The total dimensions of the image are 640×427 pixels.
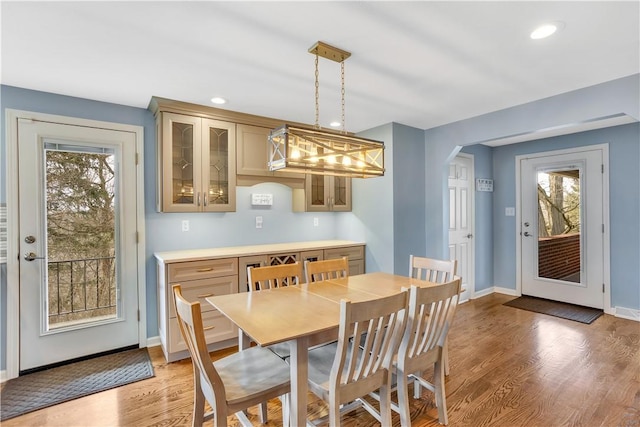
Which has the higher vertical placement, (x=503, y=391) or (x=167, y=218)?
(x=167, y=218)

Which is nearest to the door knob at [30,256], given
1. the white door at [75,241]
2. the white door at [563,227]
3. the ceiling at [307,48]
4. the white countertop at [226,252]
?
the white door at [75,241]

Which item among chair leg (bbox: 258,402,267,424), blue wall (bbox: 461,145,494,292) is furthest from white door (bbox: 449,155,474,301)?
chair leg (bbox: 258,402,267,424)

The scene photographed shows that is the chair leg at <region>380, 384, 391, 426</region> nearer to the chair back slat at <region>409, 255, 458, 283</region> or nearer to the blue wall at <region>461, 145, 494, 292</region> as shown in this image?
the chair back slat at <region>409, 255, 458, 283</region>

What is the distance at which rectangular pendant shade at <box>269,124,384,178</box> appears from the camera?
1.84 metres

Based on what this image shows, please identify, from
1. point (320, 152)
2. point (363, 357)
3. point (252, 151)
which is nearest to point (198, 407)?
point (363, 357)

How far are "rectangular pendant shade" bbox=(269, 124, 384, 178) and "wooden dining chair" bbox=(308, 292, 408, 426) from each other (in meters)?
0.88

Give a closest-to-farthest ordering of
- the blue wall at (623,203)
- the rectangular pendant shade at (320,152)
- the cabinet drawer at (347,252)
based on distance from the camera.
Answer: the rectangular pendant shade at (320,152)
the cabinet drawer at (347,252)
the blue wall at (623,203)

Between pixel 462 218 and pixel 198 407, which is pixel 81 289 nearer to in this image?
pixel 198 407

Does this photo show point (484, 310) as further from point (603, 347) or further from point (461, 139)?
point (461, 139)

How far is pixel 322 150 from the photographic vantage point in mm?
2053

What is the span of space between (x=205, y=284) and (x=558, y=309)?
4400 millimetres

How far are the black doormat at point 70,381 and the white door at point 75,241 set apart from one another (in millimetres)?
145

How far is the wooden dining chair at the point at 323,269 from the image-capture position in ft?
8.63

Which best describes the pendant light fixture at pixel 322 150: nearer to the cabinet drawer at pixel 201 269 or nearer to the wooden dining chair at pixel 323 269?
the wooden dining chair at pixel 323 269
